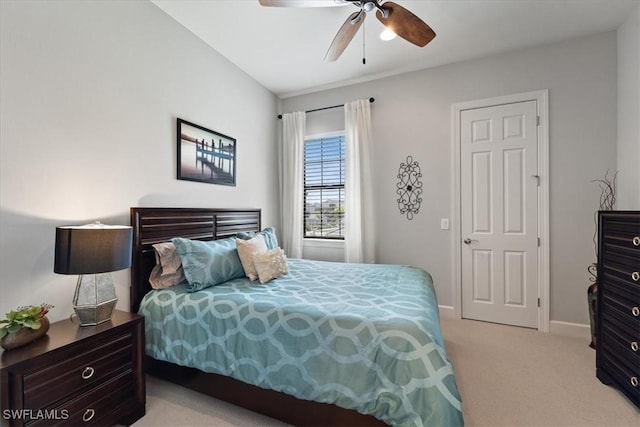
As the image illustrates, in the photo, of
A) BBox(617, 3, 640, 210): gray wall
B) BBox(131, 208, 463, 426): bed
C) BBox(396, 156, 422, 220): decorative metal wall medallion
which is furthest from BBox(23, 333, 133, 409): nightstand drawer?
BBox(617, 3, 640, 210): gray wall

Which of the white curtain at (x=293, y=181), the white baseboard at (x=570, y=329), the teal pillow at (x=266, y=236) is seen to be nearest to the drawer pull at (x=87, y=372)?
the teal pillow at (x=266, y=236)

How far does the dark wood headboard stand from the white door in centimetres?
281

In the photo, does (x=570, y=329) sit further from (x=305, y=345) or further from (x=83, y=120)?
(x=83, y=120)

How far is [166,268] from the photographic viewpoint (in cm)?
219

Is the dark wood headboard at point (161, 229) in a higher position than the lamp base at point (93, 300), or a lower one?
higher

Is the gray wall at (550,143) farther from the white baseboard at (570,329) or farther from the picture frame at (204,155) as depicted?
the picture frame at (204,155)

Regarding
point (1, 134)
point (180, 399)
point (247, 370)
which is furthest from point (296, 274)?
point (1, 134)

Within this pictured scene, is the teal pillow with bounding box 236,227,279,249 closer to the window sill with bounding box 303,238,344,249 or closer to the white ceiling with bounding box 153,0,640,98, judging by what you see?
the window sill with bounding box 303,238,344,249

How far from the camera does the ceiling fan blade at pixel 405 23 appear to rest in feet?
6.16

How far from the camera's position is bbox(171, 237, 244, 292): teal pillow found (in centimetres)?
210

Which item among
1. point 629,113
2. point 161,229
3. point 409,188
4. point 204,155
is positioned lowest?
point 161,229

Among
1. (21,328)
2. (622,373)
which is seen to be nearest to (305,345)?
(21,328)

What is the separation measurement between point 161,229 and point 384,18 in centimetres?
242

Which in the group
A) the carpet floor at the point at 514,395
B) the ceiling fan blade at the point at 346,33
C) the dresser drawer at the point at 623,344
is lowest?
the carpet floor at the point at 514,395
